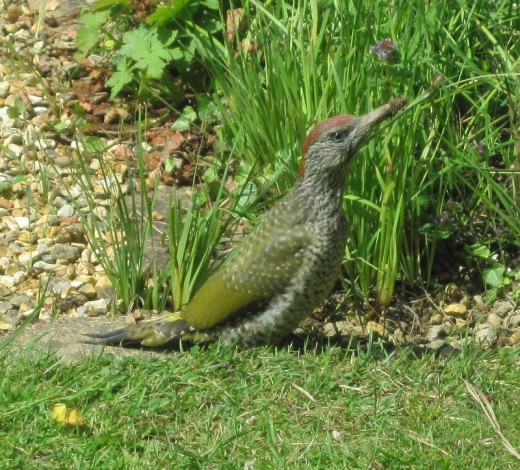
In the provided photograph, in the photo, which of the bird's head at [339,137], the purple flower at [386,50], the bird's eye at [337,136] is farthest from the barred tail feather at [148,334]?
the purple flower at [386,50]

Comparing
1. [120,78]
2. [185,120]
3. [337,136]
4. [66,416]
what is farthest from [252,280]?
[120,78]

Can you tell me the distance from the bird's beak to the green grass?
955 mm

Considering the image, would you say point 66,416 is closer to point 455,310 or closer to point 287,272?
point 287,272

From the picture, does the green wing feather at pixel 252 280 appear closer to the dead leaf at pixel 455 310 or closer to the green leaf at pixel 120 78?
the dead leaf at pixel 455 310

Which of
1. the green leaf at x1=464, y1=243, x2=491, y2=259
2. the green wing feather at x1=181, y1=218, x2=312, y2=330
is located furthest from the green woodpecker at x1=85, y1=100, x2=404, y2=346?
the green leaf at x1=464, y1=243, x2=491, y2=259

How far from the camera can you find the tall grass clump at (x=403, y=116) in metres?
5.72

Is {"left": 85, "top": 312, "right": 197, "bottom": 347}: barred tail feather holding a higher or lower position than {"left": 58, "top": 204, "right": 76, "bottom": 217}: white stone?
higher

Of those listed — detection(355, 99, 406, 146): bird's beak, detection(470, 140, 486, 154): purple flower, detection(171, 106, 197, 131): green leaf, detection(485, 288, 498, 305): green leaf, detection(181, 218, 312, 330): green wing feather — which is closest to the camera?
detection(355, 99, 406, 146): bird's beak

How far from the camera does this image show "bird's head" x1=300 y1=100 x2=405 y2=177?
5223 mm

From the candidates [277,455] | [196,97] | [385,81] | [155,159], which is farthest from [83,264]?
[277,455]

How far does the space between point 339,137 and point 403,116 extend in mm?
507

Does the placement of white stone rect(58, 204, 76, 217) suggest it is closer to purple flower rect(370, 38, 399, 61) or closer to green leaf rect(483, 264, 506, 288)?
purple flower rect(370, 38, 399, 61)

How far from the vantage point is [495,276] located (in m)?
6.21

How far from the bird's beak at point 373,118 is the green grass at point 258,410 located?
95 cm
